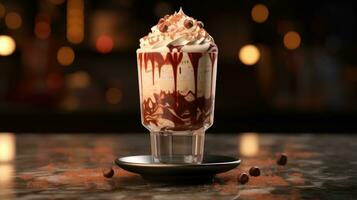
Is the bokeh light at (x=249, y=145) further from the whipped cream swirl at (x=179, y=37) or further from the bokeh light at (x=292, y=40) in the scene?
the bokeh light at (x=292, y=40)

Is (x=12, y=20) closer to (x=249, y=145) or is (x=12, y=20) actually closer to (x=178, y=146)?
(x=249, y=145)

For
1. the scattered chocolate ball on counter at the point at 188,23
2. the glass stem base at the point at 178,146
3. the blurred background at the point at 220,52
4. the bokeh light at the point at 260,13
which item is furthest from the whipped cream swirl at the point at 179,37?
the bokeh light at the point at 260,13

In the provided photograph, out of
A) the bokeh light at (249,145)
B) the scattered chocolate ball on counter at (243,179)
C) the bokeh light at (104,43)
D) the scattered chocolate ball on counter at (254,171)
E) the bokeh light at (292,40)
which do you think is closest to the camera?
the scattered chocolate ball on counter at (243,179)

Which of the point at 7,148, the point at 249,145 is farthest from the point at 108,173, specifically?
the point at 249,145

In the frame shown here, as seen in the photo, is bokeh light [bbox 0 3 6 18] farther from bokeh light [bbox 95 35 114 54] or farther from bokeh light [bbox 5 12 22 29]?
bokeh light [bbox 95 35 114 54]

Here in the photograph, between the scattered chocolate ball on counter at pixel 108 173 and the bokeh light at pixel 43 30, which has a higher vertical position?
the bokeh light at pixel 43 30
